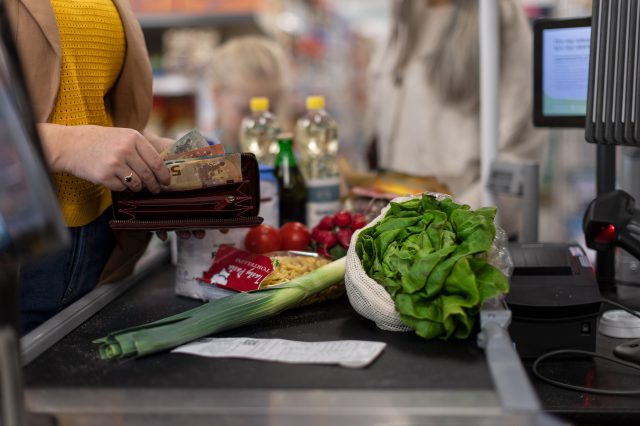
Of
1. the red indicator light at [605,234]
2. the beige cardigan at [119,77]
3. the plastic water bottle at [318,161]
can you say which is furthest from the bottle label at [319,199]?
the red indicator light at [605,234]

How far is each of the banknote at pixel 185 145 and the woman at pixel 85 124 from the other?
0.30 feet

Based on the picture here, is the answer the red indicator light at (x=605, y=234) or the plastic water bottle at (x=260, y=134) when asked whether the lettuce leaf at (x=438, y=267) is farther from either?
the plastic water bottle at (x=260, y=134)

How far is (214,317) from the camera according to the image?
4.25 ft

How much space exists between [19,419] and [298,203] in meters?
1.40

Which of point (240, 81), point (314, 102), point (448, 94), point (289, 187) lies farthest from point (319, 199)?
point (240, 81)

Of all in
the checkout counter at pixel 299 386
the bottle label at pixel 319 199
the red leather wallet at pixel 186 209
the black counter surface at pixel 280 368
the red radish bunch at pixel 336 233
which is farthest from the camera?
the bottle label at pixel 319 199

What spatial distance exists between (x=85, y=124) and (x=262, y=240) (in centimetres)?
49

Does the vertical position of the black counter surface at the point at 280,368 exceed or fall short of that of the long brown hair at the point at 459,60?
it falls short

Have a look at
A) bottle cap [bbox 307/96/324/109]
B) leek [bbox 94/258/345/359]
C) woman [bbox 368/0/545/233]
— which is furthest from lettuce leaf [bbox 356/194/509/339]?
A: woman [bbox 368/0/545/233]

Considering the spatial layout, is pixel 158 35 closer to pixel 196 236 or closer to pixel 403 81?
pixel 403 81

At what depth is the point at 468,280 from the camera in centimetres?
121

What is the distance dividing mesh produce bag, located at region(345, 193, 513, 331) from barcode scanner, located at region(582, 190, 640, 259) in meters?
0.22

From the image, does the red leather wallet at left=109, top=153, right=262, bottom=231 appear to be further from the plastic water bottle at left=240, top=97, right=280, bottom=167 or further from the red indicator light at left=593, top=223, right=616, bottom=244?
the plastic water bottle at left=240, top=97, right=280, bottom=167

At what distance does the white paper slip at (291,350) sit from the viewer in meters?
1.15
